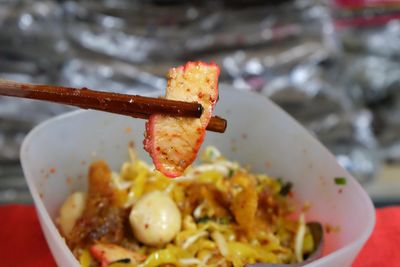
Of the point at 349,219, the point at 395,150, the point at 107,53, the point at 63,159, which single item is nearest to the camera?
the point at 349,219

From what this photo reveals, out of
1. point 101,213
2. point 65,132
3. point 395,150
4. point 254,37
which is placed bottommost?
point 395,150

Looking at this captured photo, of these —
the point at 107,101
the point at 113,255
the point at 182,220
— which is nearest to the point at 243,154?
the point at 182,220

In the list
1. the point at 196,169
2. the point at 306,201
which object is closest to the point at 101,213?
the point at 196,169

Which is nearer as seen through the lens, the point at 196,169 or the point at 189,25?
the point at 196,169

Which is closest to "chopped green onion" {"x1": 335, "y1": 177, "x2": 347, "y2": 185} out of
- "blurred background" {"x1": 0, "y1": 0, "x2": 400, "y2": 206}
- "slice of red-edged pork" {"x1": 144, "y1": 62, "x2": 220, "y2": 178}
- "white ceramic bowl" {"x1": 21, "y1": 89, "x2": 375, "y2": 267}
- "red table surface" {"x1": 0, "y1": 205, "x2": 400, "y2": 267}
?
"white ceramic bowl" {"x1": 21, "y1": 89, "x2": 375, "y2": 267}

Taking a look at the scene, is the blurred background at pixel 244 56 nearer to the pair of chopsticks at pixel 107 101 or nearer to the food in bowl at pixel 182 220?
the food in bowl at pixel 182 220

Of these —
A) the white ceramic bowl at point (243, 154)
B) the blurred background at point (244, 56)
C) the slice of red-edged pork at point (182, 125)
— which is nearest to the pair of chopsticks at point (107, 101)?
the slice of red-edged pork at point (182, 125)

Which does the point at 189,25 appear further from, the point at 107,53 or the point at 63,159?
the point at 63,159
